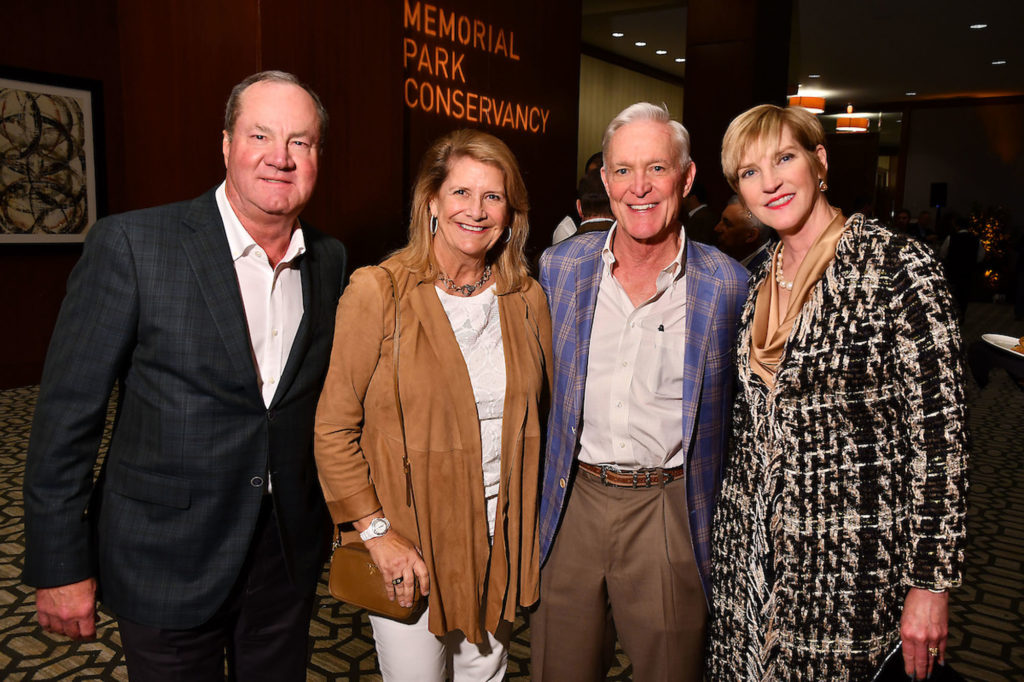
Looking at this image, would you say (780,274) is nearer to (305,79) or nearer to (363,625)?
(363,625)

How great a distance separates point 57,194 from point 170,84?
4135mm

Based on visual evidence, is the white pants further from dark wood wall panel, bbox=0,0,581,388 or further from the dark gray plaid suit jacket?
dark wood wall panel, bbox=0,0,581,388

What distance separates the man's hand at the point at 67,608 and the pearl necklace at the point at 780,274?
1774 mm

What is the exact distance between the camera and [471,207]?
1847 millimetres

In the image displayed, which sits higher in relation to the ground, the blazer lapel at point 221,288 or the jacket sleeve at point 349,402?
the blazer lapel at point 221,288

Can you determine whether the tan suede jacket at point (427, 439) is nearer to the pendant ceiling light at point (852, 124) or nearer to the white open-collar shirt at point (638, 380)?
the white open-collar shirt at point (638, 380)

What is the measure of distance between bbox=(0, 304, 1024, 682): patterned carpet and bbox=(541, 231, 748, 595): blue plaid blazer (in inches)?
47.8

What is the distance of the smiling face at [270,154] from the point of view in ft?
5.44

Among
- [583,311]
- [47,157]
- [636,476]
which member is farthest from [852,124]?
[636,476]

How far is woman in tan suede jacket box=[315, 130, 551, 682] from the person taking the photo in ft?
5.82

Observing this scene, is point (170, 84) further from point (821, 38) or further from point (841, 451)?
point (821, 38)

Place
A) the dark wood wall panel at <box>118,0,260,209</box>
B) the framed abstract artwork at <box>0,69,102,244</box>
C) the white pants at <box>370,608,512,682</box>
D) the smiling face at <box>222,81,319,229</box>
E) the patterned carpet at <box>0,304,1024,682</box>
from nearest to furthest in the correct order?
the smiling face at <box>222,81,319,229</box>, the white pants at <box>370,608,512,682</box>, the patterned carpet at <box>0,304,1024,682</box>, the dark wood wall panel at <box>118,0,260,209</box>, the framed abstract artwork at <box>0,69,102,244</box>

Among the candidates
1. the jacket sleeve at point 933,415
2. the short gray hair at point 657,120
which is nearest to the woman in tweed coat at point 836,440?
the jacket sleeve at point 933,415

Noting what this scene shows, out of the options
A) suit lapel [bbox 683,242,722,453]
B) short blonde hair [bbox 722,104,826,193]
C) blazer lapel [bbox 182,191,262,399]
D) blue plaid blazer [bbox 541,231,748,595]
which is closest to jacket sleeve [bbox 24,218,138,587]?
blazer lapel [bbox 182,191,262,399]
